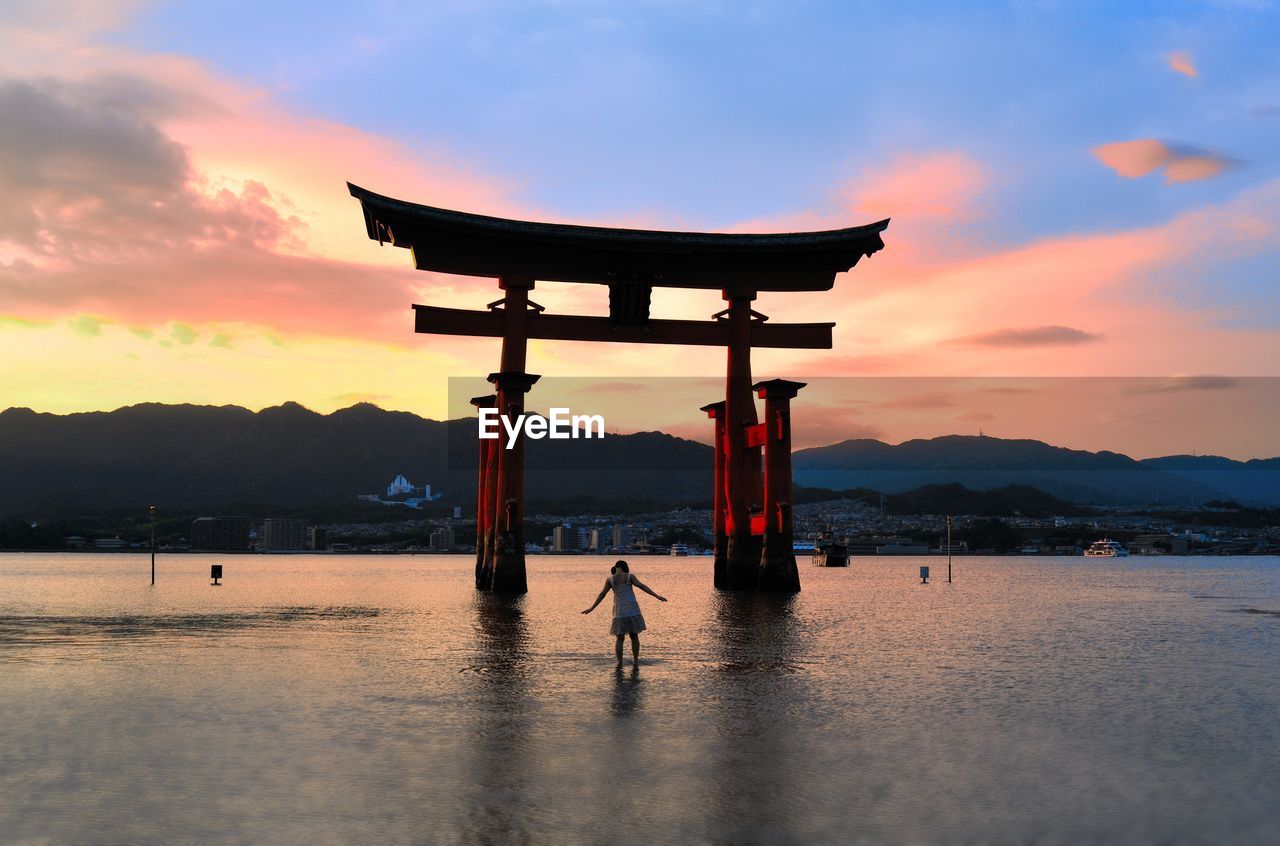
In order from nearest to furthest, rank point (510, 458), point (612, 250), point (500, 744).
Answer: point (500, 744) < point (510, 458) < point (612, 250)

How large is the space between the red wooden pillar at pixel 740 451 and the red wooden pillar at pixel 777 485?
1049 mm

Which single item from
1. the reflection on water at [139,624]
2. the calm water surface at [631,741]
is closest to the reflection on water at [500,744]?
the calm water surface at [631,741]

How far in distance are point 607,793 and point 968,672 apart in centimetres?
1186

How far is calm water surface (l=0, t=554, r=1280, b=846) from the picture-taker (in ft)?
26.5

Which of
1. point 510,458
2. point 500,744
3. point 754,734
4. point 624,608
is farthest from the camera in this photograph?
point 510,458

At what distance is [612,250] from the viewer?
46.2 meters

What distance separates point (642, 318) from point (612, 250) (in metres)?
3.30

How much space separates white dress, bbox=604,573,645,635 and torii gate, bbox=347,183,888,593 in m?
25.3

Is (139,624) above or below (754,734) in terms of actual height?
below

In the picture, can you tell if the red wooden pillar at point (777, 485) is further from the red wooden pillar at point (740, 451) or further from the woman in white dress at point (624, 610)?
the woman in white dress at point (624, 610)

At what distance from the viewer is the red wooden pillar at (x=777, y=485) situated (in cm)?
4644

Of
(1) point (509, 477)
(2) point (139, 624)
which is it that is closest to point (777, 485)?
(1) point (509, 477)

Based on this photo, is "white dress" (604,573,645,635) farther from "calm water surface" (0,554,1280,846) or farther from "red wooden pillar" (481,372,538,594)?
"red wooden pillar" (481,372,538,594)

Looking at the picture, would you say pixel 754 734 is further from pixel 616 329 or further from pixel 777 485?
pixel 616 329
